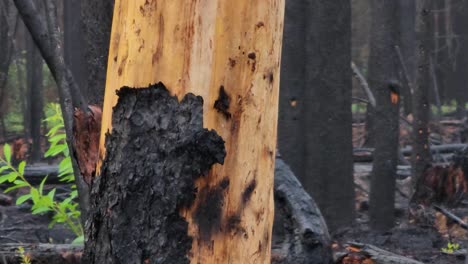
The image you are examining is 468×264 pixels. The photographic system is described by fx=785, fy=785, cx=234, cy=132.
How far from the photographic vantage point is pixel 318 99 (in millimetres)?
9305

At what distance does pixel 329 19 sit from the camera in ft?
30.4

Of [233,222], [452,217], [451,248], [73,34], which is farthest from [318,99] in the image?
[73,34]

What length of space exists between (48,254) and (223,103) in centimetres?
314

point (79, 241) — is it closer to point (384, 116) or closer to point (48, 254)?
point (48, 254)

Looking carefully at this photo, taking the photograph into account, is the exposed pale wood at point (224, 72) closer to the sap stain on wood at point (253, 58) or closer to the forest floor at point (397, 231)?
the sap stain on wood at point (253, 58)

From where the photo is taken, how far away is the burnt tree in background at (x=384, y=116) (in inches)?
350

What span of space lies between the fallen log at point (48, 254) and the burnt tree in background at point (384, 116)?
14.7 feet

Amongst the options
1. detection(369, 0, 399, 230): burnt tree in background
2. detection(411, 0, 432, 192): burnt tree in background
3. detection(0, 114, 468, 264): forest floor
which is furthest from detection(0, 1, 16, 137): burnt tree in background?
detection(411, 0, 432, 192): burnt tree in background

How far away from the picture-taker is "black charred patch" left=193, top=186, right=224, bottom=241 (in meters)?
Answer: 3.06

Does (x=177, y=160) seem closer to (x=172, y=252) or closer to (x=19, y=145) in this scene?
(x=172, y=252)

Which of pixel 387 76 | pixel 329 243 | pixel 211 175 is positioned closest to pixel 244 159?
pixel 211 175

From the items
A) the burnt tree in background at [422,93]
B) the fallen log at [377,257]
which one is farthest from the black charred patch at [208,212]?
the burnt tree in background at [422,93]

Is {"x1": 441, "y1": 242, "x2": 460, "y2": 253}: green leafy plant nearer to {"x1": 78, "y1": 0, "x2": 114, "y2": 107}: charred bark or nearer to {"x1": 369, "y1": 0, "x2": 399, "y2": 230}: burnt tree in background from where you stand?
{"x1": 369, "y1": 0, "x2": 399, "y2": 230}: burnt tree in background

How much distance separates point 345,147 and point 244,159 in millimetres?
6480
